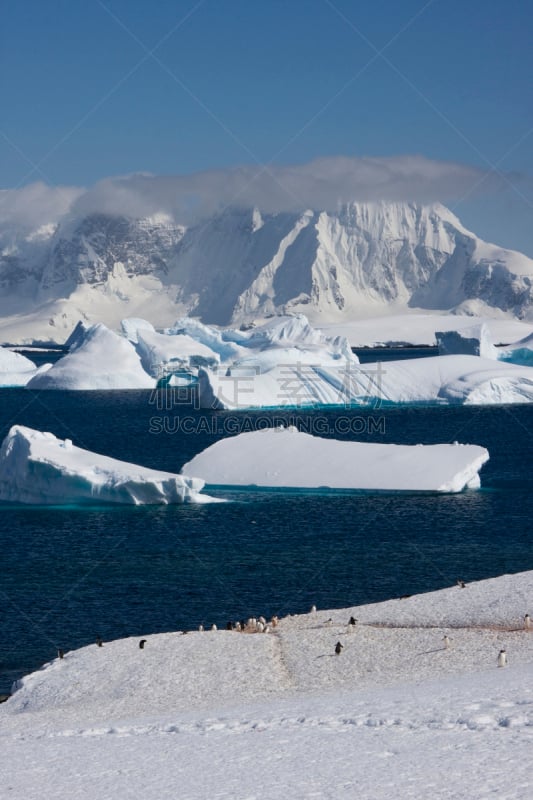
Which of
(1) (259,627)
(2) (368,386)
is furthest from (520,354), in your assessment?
(1) (259,627)

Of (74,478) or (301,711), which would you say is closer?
(301,711)

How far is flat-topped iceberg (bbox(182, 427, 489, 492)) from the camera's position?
49.7 meters

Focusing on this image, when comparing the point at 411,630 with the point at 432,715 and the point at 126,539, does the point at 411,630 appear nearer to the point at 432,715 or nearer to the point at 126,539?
the point at 432,715

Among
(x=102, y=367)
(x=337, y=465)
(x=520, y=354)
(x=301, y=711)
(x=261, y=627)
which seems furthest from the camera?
(x=520, y=354)

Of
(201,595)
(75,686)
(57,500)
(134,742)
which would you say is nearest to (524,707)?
(134,742)

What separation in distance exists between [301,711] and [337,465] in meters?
29.9

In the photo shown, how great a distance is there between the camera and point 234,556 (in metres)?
38.5

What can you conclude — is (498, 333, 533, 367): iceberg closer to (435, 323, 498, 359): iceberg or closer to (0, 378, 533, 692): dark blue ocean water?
(435, 323, 498, 359): iceberg

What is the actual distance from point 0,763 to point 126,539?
877 inches

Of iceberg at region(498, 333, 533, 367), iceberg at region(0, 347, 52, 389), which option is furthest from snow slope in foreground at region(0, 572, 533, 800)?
iceberg at region(0, 347, 52, 389)

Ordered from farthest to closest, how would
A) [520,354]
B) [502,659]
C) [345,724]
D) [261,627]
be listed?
[520,354]
[261,627]
[502,659]
[345,724]

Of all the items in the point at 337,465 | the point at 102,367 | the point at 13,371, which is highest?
the point at 13,371

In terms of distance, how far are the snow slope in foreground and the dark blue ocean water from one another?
3126 millimetres

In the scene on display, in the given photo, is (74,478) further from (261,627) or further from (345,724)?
(345,724)
